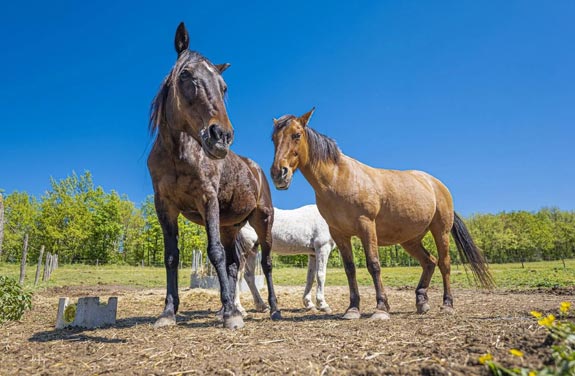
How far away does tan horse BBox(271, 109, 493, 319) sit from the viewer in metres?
5.16

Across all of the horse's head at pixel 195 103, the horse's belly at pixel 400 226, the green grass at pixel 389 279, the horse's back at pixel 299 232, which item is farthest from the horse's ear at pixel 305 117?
the green grass at pixel 389 279

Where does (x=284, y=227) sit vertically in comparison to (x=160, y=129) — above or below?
below

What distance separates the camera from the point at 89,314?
4633 millimetres

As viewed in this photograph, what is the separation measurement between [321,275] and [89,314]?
4.69m

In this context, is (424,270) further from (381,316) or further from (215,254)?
(215,254)

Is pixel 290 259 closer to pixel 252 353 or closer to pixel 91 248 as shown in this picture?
pixel 91 248

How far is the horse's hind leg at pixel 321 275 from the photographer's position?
732cm

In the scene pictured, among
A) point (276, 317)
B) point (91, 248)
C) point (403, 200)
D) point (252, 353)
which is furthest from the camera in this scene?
point (91, 248)

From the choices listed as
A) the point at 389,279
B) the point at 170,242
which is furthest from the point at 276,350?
the point at 389,279

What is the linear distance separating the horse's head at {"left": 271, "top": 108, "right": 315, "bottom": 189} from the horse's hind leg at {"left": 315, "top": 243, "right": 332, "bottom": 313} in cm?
326

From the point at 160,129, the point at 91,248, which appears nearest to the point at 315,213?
the point at 160,129

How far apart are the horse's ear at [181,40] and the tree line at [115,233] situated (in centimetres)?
3587

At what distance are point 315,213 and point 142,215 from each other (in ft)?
171

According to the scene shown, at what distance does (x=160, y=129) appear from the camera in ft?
14.8
